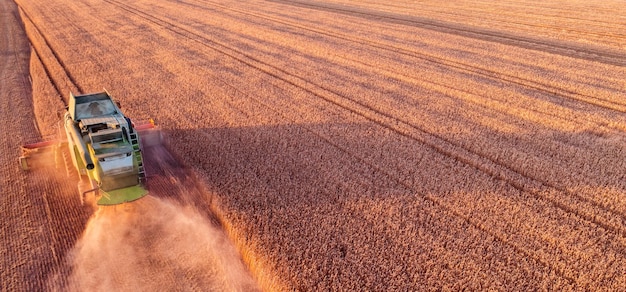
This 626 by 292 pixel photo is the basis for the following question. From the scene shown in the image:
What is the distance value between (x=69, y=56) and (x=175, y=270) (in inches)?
555

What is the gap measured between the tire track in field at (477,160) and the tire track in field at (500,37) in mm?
10191

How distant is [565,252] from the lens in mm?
6004

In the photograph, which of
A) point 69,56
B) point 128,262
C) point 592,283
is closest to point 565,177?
point 592,283

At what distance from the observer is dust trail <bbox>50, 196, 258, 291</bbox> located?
585 centimetres

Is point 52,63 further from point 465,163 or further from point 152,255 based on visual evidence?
point 465,163

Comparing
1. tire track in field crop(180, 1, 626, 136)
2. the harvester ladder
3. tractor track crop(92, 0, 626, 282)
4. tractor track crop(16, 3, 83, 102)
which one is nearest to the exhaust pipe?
the harvester ladder

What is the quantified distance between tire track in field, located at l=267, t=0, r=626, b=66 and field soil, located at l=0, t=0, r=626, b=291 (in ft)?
0.83

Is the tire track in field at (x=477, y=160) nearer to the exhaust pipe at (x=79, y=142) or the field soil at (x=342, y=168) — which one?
the field soil at (x=342, y=168)

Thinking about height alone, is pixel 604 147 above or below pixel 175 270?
above

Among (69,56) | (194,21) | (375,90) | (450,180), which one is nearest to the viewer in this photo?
(450,180)

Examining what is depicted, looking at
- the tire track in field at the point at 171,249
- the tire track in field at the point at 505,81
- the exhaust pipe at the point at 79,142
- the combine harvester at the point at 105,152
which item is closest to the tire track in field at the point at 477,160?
the tire track in field at the point at 505,81

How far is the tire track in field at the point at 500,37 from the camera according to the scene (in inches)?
635

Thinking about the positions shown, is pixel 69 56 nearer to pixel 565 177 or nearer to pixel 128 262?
pixel 128 262

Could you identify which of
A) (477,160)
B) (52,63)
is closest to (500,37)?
(477,160)
